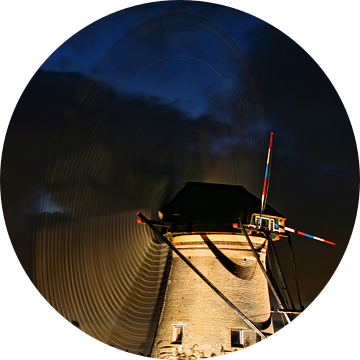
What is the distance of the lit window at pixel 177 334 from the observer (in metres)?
12.2

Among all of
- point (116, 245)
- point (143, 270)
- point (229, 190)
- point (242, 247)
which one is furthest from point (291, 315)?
point (116, 245)

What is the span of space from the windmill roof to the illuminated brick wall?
0.47 meters

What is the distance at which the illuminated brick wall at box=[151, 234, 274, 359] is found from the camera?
11.9 m

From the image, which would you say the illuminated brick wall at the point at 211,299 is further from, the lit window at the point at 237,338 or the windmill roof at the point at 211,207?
the windmill roof at the point at 211,207

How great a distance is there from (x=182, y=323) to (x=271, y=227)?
15.0 feet

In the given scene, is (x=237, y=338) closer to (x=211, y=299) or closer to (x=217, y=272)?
(x=211, y=299)

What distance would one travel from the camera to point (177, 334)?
12.3 m

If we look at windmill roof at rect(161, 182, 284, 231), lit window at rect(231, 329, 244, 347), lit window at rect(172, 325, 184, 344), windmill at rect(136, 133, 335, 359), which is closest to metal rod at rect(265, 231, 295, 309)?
windmill at rect(136, 133, 335, 359)

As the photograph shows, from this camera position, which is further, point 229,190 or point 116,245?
point 116,245

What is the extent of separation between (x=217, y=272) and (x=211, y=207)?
2.29 m

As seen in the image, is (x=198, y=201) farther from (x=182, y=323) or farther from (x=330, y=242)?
(x=330, y=242)

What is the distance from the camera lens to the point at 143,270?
1553cm

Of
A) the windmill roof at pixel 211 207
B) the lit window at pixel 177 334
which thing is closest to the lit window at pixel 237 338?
the lit window at pixel 177 334

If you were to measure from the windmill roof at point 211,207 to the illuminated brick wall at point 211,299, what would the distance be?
1.53 ft
